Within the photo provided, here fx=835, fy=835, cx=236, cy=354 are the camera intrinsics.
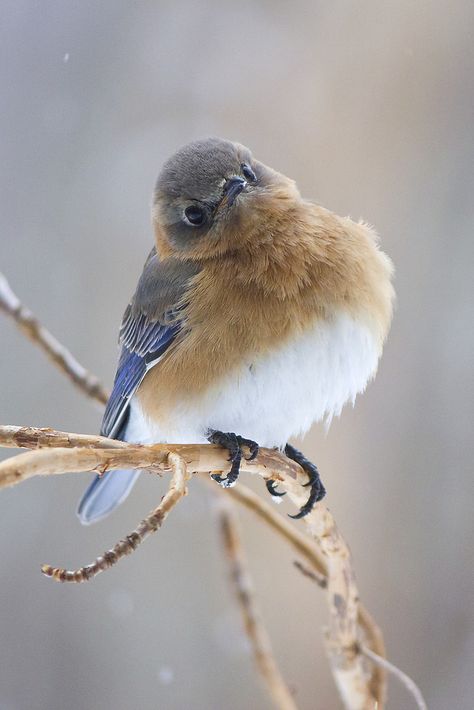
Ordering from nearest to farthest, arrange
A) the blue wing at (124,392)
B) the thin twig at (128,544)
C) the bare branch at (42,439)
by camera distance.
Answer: the thin twig at (128,544) < the bare branch at (42,439) < the blue wing at (124,392)

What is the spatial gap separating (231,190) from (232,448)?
563mm

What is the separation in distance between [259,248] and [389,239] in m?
1.19

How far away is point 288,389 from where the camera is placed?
5.71 ft

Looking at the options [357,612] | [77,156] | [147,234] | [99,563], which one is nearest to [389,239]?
[147,234]

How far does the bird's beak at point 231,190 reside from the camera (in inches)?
71.7

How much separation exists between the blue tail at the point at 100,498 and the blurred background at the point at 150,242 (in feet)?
2.74

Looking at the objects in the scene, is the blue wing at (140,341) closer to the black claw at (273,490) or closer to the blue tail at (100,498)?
the blue tail at (100,498)

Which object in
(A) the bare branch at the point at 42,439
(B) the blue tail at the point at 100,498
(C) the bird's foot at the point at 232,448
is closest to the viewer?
(A) the bare branch at the point at 42,439

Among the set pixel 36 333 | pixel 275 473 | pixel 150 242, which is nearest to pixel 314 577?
pixel 275 473

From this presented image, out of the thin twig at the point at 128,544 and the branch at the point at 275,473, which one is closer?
the thin twig at the point at 128,544

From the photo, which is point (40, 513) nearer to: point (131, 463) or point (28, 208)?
point (28, 208)

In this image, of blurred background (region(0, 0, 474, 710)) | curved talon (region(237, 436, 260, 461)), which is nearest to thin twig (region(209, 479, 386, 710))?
curved talon (region(237, 436, 260, 461))

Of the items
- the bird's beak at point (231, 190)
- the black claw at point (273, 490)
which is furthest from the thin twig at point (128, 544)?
the bird's beak at point (231, 190)

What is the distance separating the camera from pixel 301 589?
3023mm
